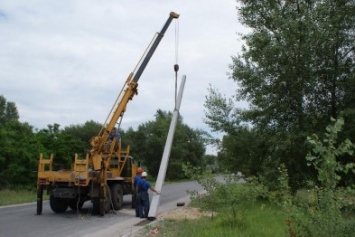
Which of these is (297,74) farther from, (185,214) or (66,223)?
(66,223)

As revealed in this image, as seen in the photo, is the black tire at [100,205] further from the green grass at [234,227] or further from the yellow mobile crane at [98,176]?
the green grass at [234,227]

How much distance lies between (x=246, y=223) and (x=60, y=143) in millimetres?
30463

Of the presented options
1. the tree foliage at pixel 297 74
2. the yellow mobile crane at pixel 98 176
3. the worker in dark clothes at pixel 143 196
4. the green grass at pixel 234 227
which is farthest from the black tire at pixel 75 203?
the tree foliage at pixel 297 74

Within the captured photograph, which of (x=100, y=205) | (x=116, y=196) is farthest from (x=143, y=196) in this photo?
(x=116, y=196)

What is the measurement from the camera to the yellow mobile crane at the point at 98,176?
59.7 ft

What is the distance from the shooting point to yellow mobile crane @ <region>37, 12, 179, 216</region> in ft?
59.7

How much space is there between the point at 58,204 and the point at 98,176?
2119mm

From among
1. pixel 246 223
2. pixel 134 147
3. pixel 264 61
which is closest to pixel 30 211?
pixel 246 223

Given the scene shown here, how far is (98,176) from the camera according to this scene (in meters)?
18.7

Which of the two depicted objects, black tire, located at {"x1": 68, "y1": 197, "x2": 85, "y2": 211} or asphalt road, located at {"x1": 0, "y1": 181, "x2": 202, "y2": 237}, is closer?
asphalt road, located at {"x1": 0, "y1": 181, "x2": 202, "y2": 237}

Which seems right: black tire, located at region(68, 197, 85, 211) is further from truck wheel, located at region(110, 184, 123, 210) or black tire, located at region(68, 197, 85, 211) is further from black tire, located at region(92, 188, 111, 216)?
truck wheel, located at region(110, 184, 123, 210)

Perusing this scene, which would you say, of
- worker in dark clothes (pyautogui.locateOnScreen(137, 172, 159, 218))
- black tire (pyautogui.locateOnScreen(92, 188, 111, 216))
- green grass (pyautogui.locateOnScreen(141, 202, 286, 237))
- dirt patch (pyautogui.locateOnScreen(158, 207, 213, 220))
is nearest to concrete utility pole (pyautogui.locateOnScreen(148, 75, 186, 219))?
worker in dark clothes (pyautogui.locateOnScreen(137, 172, 159, 218))

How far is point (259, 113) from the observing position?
23172 mm

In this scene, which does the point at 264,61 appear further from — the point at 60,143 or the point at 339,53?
the point at 60,143
